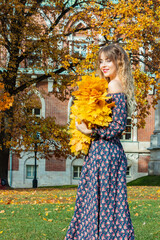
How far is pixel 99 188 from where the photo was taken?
11.9ft

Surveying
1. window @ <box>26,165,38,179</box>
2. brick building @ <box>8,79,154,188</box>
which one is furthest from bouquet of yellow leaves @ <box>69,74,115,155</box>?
window @ <box>26,165,38,179</box>

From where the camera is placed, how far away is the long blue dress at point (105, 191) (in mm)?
3559

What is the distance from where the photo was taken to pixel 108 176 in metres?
3.60

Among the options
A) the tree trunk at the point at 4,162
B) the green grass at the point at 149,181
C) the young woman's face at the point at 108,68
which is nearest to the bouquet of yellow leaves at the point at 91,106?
the young woman's face at the point at 108,68

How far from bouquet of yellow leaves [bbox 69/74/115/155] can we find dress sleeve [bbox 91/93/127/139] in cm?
5

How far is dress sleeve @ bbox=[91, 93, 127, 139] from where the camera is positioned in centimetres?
364

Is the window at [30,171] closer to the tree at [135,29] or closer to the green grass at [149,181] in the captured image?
the green grass at [149,181]

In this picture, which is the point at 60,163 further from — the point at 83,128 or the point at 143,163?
the point at 83,128

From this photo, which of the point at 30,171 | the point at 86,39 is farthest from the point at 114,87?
the point at 30,171

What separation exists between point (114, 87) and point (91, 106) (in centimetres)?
31

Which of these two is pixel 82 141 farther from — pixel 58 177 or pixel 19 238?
pixel 58 177

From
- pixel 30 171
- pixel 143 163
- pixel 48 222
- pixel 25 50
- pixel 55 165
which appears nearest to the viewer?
pixel 48 222

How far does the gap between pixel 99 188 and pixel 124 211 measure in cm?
31

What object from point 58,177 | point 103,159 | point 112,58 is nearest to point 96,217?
point 103,159
